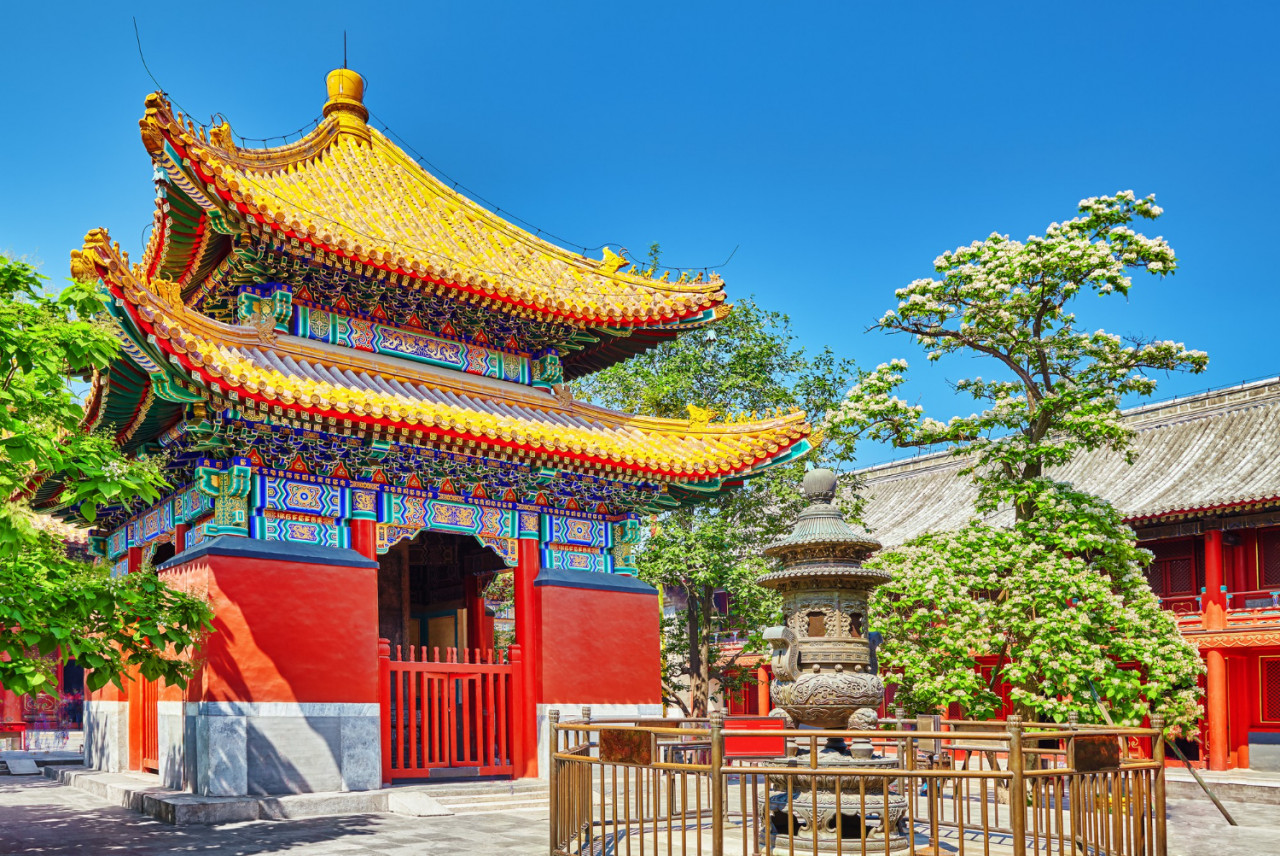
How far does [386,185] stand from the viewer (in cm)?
1705

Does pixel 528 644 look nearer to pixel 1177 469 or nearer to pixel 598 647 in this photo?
pixel 598 647

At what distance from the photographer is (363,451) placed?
13453 mm

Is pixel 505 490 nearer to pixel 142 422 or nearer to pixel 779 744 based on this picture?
pixel 142 422

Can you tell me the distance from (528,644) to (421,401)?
3457 mm

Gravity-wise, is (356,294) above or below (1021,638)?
above

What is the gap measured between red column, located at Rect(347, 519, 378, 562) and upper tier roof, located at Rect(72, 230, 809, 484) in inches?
50.3

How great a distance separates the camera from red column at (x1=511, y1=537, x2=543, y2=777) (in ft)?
47.3

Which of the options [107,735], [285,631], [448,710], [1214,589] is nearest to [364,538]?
[285,631]

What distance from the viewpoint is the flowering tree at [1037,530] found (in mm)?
14430

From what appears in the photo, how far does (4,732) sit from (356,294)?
16692mm

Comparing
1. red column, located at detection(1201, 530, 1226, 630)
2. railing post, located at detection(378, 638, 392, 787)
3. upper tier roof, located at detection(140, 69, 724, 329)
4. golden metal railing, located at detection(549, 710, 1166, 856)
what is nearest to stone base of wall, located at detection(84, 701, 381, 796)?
railing post, located at detection(378, 638, 392, 787)

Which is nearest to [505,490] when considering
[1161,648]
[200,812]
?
[200,812]

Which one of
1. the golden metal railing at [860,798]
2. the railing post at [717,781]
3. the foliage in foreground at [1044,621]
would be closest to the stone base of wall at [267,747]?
the golden metal railing at [860,798]

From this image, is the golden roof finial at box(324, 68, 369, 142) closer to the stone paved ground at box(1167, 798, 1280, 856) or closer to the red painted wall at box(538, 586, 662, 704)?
the red painted wall at box(538, 586, 662, 704)
